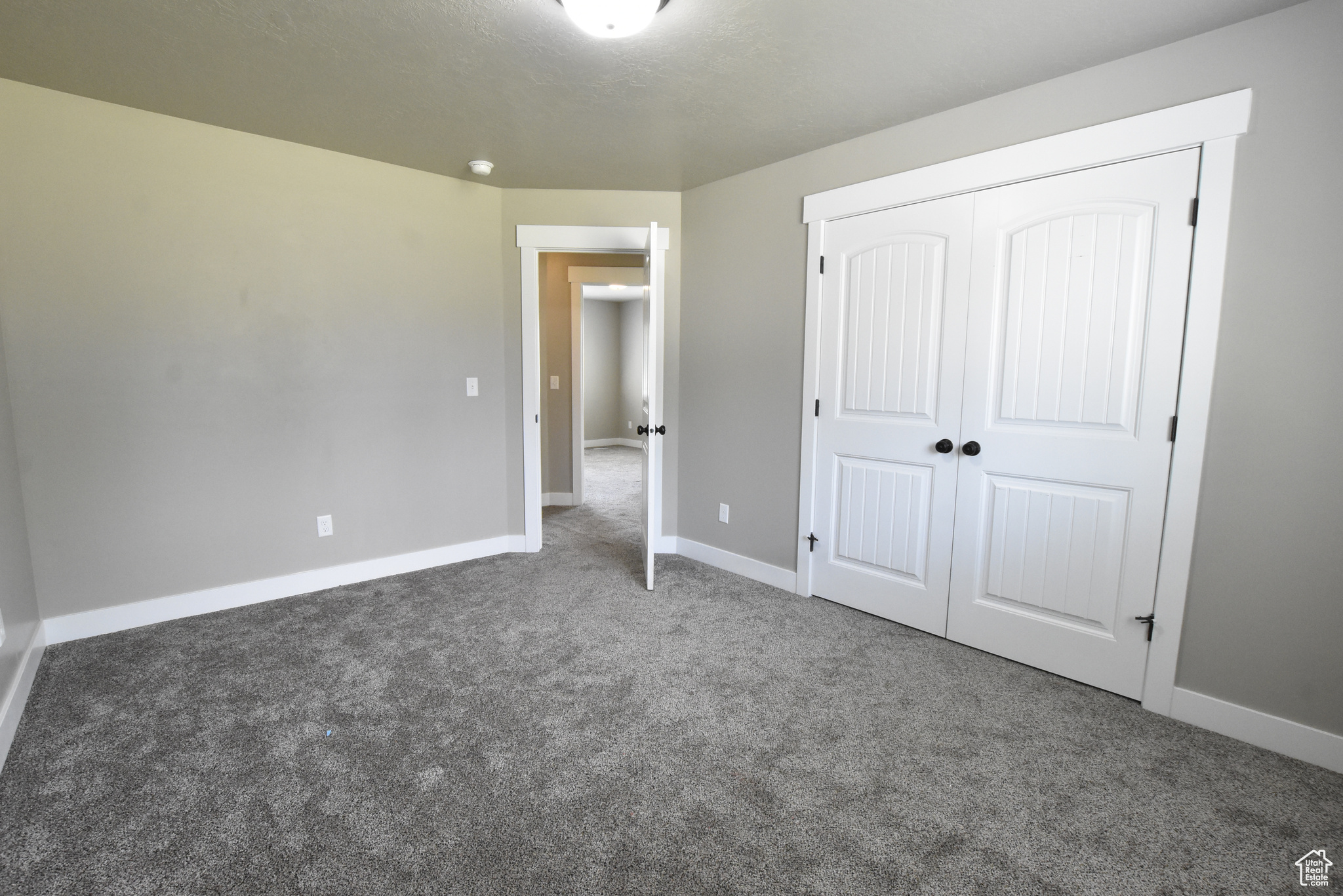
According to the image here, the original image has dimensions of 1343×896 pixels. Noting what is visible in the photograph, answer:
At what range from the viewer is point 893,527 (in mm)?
2959

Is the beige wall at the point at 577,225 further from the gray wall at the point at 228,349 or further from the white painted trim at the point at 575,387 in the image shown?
the white painted trim at the point at 575,387

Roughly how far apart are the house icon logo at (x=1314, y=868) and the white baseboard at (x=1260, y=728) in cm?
51

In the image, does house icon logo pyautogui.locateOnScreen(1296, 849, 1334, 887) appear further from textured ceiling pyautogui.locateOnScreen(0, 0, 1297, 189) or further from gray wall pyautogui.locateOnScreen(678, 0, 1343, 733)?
textured ceiling pyautogui.locateOnScreen(0, 0, 1297, 189)

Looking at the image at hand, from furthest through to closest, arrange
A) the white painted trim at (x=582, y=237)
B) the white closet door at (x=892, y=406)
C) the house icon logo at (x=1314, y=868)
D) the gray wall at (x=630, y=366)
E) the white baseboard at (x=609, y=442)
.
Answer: the gray wall at (x=630, y=366)
the white baseboard at (x=609, y=442)
the white painted trim at (x=582, y=237)
the white closet door at (x=892, y=406)
the house icon logo at (x=1314, y=868)

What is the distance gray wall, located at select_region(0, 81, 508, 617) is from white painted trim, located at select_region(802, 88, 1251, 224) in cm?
Answer: 230

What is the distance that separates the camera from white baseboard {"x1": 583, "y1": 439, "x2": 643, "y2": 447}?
388 inches

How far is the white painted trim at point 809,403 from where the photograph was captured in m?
3.13

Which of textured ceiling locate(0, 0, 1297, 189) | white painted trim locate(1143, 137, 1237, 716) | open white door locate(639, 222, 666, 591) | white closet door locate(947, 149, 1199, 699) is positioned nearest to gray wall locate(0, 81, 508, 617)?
textured ceiling locate(0, 0, 1297, 189)

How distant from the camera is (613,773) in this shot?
184cm

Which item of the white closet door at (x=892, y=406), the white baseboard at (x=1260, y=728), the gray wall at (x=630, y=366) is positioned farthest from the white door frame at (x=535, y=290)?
the gray wall at (x=630, y=366)

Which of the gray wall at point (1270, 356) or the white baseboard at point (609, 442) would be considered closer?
the gray wall at point (1270, 356)

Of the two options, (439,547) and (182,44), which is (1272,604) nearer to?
(439,547)

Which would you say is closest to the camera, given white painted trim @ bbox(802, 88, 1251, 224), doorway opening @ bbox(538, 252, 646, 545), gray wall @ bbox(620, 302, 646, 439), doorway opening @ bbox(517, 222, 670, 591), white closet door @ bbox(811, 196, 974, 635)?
white painted trim @ bbox(802, 88, 1251, 224)

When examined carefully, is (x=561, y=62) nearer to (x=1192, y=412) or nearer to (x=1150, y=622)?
(x=1192, y=412)
